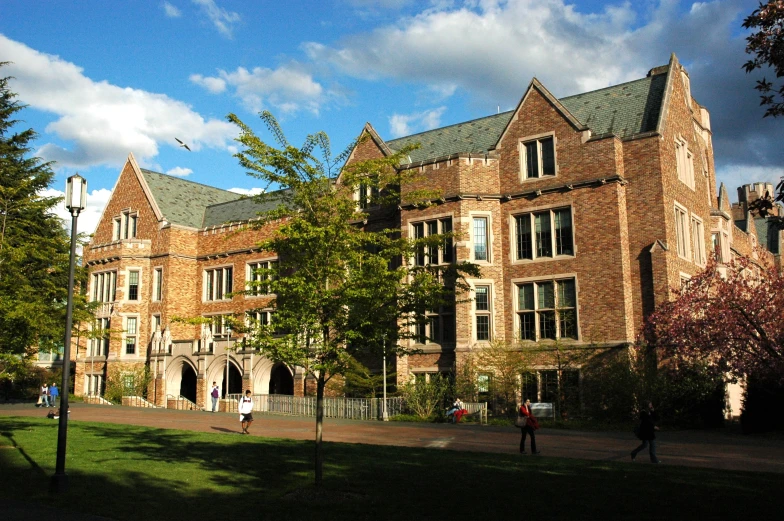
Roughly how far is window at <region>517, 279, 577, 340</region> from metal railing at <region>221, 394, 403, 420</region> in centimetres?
627

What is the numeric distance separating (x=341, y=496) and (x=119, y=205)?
40.4 m

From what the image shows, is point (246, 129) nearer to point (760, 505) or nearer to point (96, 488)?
point (96, 488)

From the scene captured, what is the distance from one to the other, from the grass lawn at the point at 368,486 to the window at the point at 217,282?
24721mm

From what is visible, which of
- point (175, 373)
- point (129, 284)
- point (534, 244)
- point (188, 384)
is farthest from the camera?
point (188, 384)

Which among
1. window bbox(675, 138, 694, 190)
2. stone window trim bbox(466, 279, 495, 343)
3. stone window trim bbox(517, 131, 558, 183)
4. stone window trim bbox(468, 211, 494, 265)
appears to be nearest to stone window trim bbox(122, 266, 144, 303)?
stone window trim bbox(468, 211, 494, 265)

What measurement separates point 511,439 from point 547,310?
9935 mm

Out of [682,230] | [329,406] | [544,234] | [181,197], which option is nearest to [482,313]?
[544,234]

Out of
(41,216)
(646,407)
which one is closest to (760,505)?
(646,407)

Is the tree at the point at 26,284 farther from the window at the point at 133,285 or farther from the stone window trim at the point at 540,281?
the window at the point at 133,285

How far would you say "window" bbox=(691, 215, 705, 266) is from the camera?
32.0 metres

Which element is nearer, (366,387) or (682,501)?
(682,501)

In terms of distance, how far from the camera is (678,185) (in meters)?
30.7

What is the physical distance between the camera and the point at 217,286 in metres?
43.1

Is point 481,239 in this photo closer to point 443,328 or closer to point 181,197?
point 443,328
